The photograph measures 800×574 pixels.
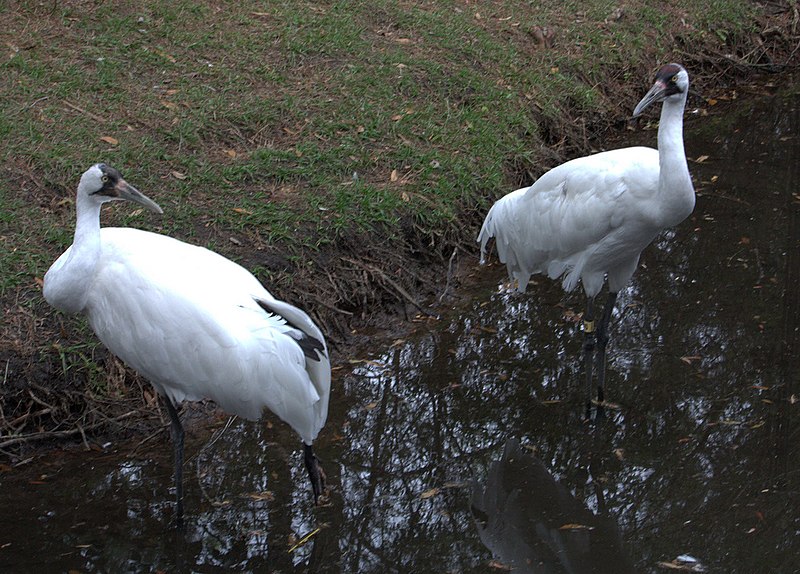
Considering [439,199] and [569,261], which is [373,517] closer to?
[569,261]

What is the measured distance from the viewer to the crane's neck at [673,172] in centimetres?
467

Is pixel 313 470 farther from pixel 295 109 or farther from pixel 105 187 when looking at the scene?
pixel 295 109

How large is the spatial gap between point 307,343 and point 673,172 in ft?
6.04

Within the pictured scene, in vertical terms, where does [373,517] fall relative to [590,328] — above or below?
below

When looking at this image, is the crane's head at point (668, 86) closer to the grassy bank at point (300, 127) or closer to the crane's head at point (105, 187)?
the grassy bank at point (300, 127)

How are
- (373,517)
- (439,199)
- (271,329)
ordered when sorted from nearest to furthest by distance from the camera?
(271,329), (373,517), (439,199)

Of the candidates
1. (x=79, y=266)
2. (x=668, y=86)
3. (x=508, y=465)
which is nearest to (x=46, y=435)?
(x=79, y=266)

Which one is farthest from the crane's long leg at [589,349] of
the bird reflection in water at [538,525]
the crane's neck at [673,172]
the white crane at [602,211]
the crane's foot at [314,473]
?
the crane's foot at [314,473]

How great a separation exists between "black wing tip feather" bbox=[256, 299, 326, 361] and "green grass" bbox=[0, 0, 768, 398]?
1.35m

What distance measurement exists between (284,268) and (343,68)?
237 cm

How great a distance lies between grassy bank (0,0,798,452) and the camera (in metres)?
5.51

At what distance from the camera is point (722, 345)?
218 inches

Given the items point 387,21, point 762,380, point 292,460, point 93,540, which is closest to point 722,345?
point 762,380

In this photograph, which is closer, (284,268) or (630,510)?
(630,510)
